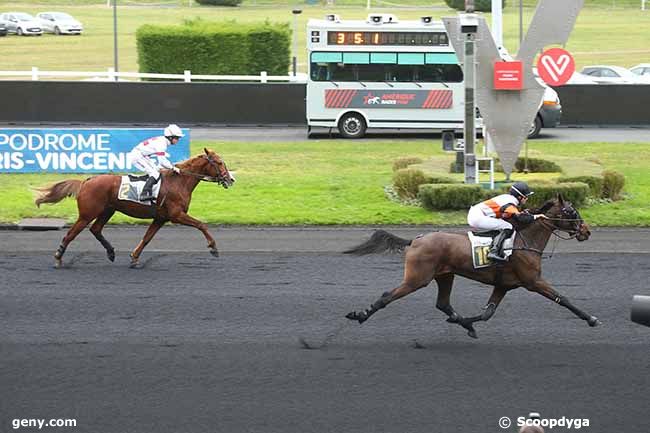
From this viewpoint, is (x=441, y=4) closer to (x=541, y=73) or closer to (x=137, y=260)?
(x=541, y=73)

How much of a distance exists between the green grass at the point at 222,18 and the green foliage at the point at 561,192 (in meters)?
31.2

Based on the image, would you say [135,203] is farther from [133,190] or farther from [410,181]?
[410,181]

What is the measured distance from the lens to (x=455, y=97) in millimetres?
30609

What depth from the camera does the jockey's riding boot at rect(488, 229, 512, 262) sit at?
11.3 m

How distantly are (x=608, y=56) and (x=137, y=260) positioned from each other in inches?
1676

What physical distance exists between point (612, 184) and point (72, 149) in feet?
35.3

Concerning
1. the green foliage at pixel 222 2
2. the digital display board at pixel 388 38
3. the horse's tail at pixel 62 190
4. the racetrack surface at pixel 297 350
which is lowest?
the racetrack surface at pixel 297 350

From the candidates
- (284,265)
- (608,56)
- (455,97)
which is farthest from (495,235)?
(608,56)

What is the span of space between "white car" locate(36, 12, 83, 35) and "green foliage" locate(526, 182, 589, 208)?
147ft

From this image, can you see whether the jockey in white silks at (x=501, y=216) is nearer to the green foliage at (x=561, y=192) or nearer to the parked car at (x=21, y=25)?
the green foliage at (x=561, y=192)

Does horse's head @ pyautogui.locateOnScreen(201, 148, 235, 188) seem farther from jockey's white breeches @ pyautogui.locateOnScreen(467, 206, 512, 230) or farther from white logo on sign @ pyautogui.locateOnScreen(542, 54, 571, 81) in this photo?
white logo on sign @ pyautogui.locateOnScreen(542, 54, 571, 81)

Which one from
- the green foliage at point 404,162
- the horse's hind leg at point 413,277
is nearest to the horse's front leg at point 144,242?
the horse's hind leg at point 413,277

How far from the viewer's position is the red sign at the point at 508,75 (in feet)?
65.0

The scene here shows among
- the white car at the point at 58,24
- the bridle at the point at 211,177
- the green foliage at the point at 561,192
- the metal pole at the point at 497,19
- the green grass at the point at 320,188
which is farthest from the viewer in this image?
the white car at the point at 58,24
